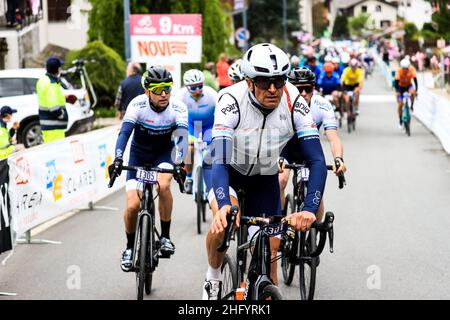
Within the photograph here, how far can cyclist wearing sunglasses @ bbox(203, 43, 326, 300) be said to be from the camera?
564 centimetres

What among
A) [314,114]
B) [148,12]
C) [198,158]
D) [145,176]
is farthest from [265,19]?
[145,176]

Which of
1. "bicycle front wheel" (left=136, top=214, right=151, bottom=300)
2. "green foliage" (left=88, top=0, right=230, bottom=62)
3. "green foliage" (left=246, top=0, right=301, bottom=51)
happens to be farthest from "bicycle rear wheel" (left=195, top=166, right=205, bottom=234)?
"green foliage" (left=246, top=0, right=301, bottom=51)

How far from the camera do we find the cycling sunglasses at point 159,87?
8297 millimetres

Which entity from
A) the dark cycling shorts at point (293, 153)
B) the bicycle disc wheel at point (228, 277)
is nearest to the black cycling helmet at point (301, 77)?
the dark cycling shorts at point (293, 153)

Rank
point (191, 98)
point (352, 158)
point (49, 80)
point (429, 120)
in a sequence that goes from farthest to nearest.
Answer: point (429, 120), point (352, 158), point (49, 80), point (191, 98)

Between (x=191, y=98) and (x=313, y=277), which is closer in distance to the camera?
(x=313, y=277)

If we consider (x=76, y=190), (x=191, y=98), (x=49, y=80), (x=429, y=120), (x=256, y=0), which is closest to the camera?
(x=191, y=98)

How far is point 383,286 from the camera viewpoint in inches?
337

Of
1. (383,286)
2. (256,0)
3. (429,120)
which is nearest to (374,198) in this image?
(383,286)

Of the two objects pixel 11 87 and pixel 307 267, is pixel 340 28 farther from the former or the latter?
pixel 307 267

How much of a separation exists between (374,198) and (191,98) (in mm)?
3725

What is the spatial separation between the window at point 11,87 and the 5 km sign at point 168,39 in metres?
3.20

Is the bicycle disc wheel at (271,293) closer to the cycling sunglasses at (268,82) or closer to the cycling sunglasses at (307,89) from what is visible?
the cycling sunglasses at (268,82)
